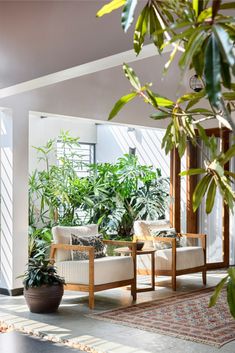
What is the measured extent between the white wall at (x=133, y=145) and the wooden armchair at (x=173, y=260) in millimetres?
2363

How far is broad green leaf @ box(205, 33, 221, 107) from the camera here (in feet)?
4.01

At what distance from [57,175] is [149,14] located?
6528 mm

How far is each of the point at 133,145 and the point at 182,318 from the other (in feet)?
16.2

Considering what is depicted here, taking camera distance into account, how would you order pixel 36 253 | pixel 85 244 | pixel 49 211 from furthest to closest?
pixel 49 211 → pixel 36 253 → pixel 85 244

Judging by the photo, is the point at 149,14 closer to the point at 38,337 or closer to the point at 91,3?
the point at 91,3

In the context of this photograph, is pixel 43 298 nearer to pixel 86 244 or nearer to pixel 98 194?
pixel 86 244

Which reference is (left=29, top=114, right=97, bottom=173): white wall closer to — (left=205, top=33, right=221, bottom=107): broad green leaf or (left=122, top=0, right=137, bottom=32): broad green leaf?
(left=122, top=0, right=137, bottom=32): broad green leaf

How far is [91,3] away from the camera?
408 cm

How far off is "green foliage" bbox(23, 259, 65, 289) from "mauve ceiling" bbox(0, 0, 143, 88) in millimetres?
1808

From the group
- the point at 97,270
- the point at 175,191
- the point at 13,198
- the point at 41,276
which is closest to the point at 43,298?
the point at 41,276

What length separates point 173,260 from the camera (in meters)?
6.58

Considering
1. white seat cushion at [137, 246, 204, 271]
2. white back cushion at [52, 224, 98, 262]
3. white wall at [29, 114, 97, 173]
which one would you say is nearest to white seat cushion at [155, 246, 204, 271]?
white seat cushion at [137, 246, 204, 271]

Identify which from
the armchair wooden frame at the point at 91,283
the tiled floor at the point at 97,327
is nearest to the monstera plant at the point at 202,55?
the tiled floor at the point at 97,327

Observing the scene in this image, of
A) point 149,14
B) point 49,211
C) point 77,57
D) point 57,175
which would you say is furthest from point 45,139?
point 149,14
